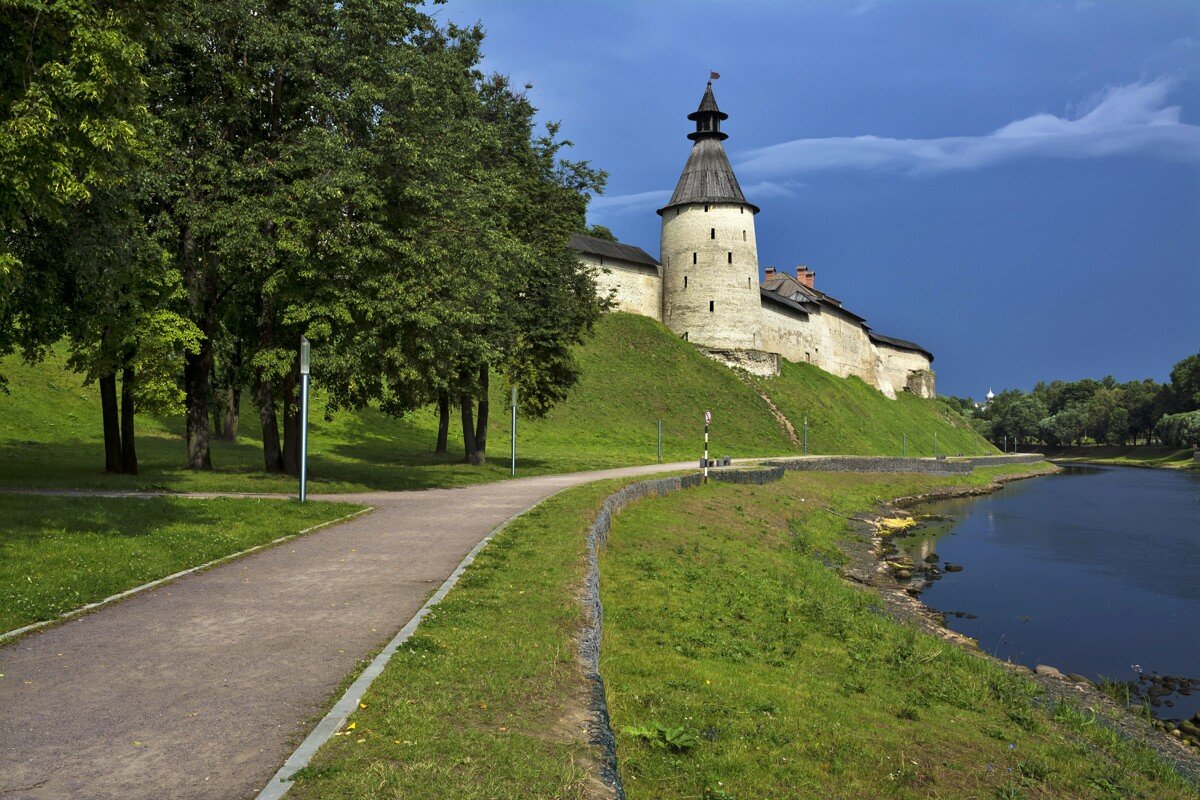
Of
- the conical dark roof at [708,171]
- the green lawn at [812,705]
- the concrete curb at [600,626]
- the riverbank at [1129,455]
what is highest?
the conical dark roof at [708,171]

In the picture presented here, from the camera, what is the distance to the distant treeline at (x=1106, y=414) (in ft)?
372

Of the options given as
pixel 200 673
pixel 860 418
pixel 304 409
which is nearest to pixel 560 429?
pixel 860 418

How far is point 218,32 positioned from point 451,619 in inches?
768

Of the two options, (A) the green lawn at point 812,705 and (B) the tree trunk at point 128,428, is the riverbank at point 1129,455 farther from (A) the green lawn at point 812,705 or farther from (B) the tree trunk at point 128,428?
(B) the tree trunk at point 128,428

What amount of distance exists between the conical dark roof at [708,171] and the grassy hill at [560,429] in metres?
12.1

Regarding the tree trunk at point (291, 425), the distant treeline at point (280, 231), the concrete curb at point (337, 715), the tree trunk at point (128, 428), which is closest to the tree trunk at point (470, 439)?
the distant treeline at point (280, 231)

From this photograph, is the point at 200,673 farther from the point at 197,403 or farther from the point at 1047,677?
the point at 197,403

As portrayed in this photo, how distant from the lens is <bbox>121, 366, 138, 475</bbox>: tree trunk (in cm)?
2389

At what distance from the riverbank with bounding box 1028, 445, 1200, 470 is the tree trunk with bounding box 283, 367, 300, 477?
104 m

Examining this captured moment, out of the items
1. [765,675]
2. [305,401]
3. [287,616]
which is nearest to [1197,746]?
[765,675]

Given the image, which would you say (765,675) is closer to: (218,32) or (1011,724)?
(1011,724)

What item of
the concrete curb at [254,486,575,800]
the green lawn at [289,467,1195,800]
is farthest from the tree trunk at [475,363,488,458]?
→ the concrete curb at [254,486,575,800]

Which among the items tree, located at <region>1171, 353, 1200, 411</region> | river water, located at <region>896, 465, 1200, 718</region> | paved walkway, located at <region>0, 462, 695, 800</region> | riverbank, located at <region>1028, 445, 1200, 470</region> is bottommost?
riverbank, located at <region>1028, 445, 1200, 470</region>

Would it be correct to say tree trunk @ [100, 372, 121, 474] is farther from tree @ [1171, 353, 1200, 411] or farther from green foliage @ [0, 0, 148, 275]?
tree @ [1171, 353, 1200, 411]
